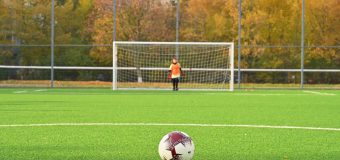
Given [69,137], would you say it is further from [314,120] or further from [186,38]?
[186,38]

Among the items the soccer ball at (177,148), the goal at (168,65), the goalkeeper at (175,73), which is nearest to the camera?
the soccer ball at (177,148)

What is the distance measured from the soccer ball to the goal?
72.3ft

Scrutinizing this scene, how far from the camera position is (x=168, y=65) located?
99.5 feet

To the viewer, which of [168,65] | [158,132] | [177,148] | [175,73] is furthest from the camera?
[168,65]

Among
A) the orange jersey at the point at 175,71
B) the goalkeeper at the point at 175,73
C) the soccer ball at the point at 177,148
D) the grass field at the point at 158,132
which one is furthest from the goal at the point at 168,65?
the soccer ball at the point at 177,148

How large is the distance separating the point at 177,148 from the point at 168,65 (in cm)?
2432

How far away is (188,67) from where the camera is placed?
30.8m

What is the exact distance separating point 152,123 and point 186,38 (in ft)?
80.6

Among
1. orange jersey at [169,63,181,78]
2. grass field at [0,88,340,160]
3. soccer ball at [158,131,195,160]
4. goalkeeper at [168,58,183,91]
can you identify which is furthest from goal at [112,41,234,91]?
soccer ball at [158,131,195,160]

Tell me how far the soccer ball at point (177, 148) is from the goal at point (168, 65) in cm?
2203

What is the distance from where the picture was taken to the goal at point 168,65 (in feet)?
95.5

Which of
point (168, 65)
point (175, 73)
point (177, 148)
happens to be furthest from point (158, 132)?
point (168, 65)

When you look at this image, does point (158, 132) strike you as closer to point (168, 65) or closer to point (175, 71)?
point (175, 71)

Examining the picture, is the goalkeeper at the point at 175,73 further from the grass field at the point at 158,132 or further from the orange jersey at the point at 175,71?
the grass field at the point at 158,132
